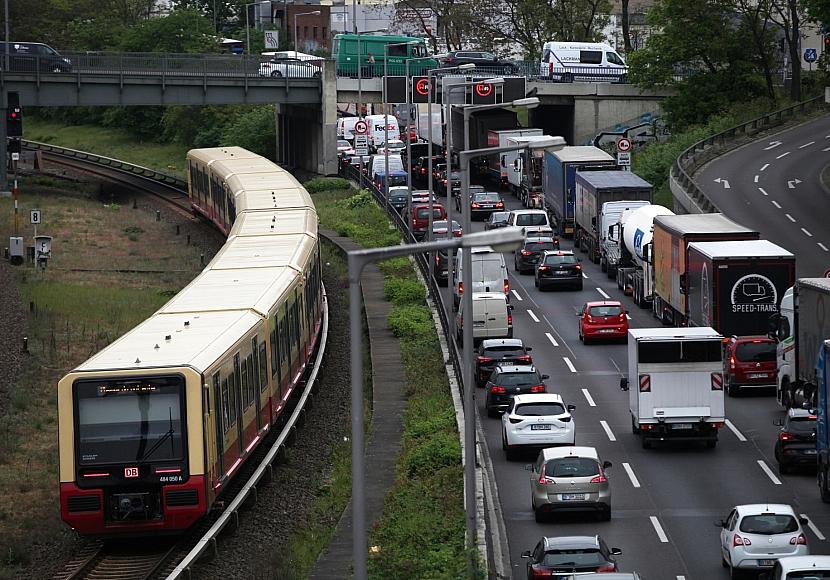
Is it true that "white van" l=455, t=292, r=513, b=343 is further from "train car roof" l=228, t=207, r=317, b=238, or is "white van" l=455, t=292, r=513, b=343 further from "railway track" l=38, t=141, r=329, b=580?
"railway track" l=38, t=141, r=329, b=580

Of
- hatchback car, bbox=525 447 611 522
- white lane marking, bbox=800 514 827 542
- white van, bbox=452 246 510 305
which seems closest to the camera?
white lane marking, bbox=800 514 827 542

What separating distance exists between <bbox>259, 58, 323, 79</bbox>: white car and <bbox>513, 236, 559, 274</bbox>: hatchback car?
103ft

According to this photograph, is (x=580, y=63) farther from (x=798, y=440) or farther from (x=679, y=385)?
(x=798, y=440)

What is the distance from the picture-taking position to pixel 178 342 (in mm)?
24453

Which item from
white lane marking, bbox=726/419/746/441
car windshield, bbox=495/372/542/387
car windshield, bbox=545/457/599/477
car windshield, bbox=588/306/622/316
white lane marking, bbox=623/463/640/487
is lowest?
white lane marking, bbox=726/419/746/441

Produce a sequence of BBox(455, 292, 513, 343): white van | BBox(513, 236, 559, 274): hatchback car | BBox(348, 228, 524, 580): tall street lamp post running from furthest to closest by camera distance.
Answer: BBox(513, 236, 559, 274): hatchback car, BBox(455, 292, 513, 343): white van, BBox(348, 228, 524, 580): tall street lamp post

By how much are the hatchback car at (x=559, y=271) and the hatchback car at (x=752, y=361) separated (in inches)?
635

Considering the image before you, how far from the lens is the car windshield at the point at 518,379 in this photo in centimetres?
3431

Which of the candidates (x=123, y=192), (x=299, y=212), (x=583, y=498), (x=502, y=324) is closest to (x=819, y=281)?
(x=583, y=498)

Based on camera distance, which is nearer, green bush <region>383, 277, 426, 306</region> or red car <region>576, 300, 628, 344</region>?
red car <region>576, 300, 628, 344</region>

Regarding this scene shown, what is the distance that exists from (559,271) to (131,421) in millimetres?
31347

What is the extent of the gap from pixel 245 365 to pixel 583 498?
6.27 metres

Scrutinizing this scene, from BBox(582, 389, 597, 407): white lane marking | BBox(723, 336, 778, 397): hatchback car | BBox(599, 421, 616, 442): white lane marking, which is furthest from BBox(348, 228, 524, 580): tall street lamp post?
BBox(723, 336, 778, 397): hatchback car

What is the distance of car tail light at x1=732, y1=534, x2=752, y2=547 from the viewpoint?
21.9 meters
